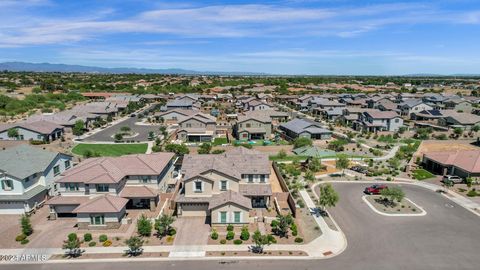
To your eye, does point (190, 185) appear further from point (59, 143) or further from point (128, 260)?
point (59, 143)

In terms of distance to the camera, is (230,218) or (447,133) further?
(447,133)

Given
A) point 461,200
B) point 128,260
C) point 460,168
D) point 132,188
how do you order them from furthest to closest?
1. point 460,168
2. point 461,200
3. point 132,188
4. point 128,260

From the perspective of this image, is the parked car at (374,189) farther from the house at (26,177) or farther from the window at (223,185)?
the house at (26,177)

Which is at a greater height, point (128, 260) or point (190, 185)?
point (190, 185)

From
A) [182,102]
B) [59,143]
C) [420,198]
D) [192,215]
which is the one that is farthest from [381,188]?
[182,102]

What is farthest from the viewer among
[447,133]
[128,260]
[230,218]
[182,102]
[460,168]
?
[182,102]

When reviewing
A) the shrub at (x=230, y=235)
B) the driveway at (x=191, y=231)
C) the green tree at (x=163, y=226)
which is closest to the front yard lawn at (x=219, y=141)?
the driveway at (x=191, y=231)

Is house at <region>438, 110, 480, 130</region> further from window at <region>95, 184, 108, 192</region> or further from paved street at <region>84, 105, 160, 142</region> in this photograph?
window at <region>95, 184, 108, 192</region>
